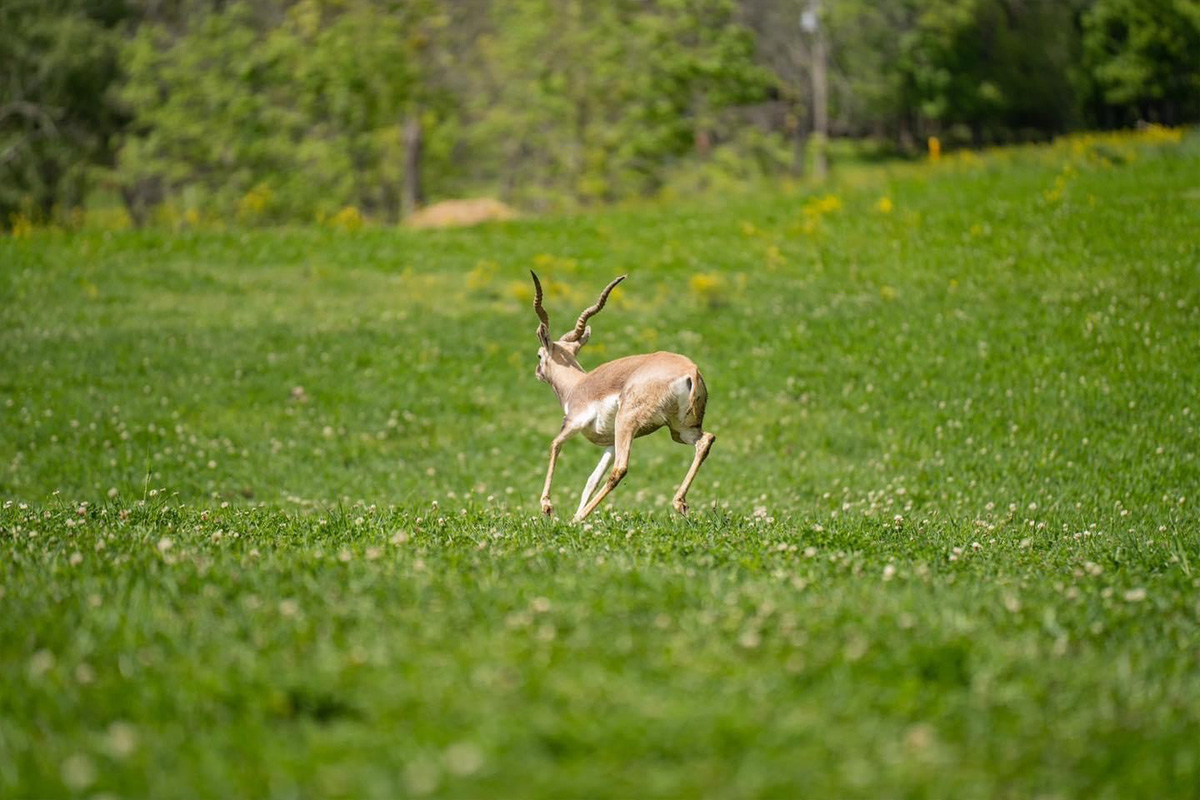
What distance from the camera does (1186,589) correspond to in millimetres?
7082

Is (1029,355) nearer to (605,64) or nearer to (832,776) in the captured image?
(832,776)

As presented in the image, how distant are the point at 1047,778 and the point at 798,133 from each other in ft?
178

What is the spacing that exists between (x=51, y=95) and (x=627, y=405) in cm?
4013

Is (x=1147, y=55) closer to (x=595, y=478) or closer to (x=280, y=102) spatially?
(x=280, y=102)

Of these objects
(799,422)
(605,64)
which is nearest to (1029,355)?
(799,422)

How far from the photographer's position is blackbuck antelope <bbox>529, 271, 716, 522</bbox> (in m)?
9.51

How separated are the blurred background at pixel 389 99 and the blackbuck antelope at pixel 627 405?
27709mm

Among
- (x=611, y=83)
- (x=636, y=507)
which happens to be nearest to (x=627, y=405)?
(x=636, y=507)

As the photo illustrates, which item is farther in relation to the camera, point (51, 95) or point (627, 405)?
point (51, 95)

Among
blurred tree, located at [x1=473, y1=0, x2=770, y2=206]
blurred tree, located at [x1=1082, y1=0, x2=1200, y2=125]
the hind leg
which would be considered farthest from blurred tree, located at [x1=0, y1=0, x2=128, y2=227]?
blurred tree, located at [x1=1082, y1=0, x2=1200, y2=125]

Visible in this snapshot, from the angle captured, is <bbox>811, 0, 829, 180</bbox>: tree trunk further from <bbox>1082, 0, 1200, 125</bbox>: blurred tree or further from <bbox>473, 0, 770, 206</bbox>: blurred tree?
<bbox>1082, 0, 1200, 125</bbox>: blurred tree

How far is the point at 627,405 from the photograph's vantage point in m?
9.66

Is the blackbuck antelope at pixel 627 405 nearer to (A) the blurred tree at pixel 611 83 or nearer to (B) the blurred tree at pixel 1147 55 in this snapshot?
(A) the blurred tree at pixel 611 83

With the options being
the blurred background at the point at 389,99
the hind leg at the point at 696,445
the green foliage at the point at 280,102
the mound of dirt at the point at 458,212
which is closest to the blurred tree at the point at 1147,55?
the blurred background at the point at 389,99
